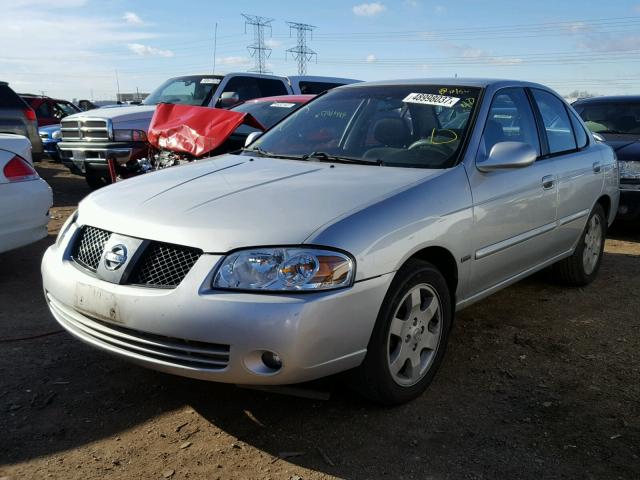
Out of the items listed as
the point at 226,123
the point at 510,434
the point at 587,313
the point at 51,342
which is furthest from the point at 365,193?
the point at 226,123

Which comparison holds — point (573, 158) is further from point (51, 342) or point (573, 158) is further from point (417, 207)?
point (51, 342)

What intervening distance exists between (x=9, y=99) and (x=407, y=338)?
944 centimetres

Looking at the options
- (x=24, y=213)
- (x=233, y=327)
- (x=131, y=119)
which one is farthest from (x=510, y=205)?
(x=131, y=119)

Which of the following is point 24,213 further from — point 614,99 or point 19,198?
point 614,99

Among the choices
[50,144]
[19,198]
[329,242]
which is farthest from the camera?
[50,144]

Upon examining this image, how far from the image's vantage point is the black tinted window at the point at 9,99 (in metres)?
10.2

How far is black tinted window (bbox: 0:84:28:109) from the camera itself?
10.2 m

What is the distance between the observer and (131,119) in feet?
29.9

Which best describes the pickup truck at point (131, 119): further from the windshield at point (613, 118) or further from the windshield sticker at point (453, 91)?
the windshield sticker at point (453, 91)

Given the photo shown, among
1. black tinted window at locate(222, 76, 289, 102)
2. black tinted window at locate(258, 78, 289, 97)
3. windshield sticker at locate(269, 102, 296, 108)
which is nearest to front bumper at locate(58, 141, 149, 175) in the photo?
windshield sticker at locate(269, 102, 296, 108)

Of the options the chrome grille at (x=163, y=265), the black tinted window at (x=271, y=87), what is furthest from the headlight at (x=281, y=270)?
the black tinted window at (x=271, y=87)

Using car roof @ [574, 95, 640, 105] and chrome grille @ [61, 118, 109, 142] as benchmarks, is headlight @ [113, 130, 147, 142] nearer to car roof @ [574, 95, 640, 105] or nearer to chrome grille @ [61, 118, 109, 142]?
chrome grille @ [61, 118, 109, 142]

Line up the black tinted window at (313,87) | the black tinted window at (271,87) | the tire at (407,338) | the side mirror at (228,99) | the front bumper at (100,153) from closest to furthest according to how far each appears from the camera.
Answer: the tire at (407,338)
the front bumper at (100,153)
the side mirror at (228,99)
the black tinted window at (271,87)
the black tinted window at (313,87)

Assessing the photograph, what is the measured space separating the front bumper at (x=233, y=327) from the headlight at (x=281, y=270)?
41 mm
